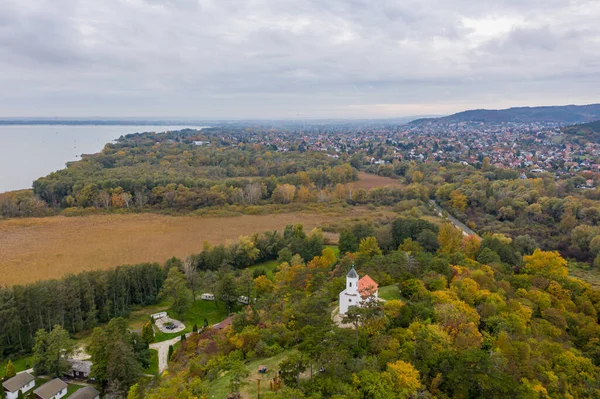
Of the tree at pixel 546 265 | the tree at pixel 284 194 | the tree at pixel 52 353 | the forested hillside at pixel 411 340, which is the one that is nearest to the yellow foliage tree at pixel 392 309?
the forested hillside at pixel 411 340

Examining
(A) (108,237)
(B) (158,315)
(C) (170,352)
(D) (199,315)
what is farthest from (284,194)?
(C) (170,352)

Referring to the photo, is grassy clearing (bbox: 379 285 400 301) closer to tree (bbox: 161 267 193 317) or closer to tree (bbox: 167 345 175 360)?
tree (bbox: 167 345 175 360)

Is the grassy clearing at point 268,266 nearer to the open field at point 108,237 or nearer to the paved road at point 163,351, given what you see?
the open field at point 108,237

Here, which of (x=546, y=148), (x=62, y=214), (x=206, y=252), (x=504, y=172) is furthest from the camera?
(x=546, y=148)

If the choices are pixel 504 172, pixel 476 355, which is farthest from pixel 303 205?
pixel 476 355

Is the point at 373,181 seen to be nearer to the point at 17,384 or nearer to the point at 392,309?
the point at 392,309

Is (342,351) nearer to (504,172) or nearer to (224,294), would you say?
(224,294)

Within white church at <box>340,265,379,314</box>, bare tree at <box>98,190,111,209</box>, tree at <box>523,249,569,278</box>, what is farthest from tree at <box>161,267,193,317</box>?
bare tree at <box>98,190,111,209</box>
